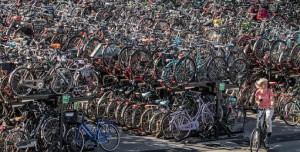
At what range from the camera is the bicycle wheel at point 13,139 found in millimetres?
14523

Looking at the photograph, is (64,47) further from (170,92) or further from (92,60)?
(170,92)

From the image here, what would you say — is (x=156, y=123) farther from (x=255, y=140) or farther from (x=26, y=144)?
(x=26, y=144)

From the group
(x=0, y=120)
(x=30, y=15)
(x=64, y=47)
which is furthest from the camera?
(x=30, y=15)

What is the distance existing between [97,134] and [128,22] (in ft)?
24.6

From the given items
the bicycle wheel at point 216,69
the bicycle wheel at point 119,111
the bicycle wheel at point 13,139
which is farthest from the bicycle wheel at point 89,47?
the bicycle wheel at point 13,139

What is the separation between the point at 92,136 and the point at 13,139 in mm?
2232

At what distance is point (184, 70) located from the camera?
1773cm

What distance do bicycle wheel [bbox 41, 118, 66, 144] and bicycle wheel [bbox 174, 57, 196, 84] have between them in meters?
3.69

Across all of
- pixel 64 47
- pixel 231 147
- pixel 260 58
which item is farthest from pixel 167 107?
pixel 260 58

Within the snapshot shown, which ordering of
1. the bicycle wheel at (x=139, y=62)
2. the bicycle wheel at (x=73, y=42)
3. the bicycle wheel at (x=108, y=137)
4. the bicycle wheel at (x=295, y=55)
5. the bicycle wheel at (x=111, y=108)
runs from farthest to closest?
the bicycle wheel at (x=295, y=55), the bicycle wheel at (x=73, y=42), the bicycle wheel at (x=111, y=108), the bicycle wheel at (x=139, y=62), the bicycle wheel at (x=108, y=137)

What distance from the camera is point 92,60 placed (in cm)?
1856

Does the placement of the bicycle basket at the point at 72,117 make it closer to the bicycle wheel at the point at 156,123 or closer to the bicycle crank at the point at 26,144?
the bicycle crank at the point at 26,144

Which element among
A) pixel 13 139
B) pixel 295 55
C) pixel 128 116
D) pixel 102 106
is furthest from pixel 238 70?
pixel 13 139

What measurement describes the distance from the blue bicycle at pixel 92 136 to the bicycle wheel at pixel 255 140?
3302 millimetres
